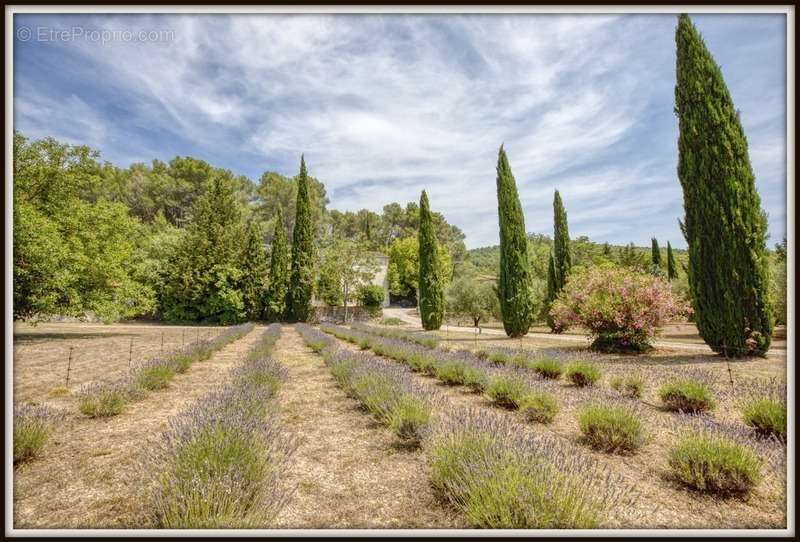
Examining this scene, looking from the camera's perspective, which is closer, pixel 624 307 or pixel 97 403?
pixel 97 403

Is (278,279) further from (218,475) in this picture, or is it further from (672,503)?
(672,503)

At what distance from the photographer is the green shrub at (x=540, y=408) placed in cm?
427

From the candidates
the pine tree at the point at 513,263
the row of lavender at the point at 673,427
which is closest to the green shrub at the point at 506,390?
the row of lavender at the point at 673,427

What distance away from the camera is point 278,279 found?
28094mm

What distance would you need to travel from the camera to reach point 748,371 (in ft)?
22.5

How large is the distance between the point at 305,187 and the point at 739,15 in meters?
29.1

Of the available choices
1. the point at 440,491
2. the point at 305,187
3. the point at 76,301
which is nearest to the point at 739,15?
the point at 440,491

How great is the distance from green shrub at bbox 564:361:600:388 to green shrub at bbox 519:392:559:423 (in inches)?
81.7

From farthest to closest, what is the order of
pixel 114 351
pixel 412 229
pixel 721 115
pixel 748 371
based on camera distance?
pixel 412 229
pixel 114 351
pixel 721 115
pixel 748 371

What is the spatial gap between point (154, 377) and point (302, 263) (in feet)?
76.0

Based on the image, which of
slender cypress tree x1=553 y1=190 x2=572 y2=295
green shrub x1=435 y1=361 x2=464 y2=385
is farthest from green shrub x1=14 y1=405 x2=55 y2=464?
slender cypress tree x1=553 y1=190 x2=572 y2=295

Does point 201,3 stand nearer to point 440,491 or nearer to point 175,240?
point 440,491

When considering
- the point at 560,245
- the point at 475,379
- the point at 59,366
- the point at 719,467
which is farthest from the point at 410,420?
the point at 560,245

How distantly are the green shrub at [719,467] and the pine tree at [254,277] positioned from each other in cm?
2745
